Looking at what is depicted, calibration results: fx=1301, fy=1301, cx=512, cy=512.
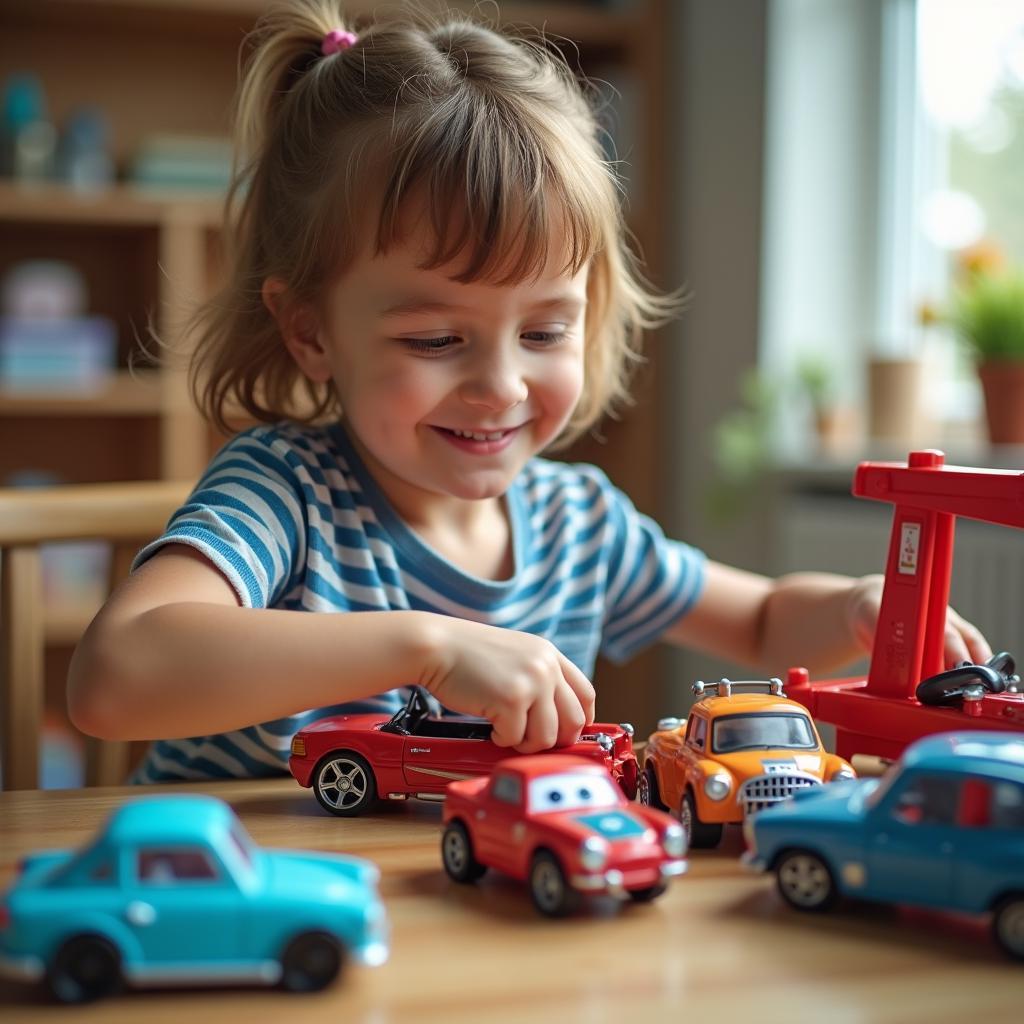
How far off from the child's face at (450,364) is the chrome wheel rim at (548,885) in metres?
0.44

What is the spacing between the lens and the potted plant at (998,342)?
198cm

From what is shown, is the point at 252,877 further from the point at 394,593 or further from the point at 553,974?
the point at 394,593

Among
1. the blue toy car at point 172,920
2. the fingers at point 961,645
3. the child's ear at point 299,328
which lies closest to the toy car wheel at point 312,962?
the blue toy car at point 172,920

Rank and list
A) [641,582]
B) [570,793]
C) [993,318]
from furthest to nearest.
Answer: [993,318] < [641,582] < [570,793]

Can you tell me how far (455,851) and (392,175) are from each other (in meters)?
0.50

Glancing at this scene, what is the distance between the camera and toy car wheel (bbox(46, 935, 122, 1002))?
1.49 feet

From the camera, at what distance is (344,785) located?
0.73m

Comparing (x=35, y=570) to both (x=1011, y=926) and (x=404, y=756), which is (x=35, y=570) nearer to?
(x=404, y=756)

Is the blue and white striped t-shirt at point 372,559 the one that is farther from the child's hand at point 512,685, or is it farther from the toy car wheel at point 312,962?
the toy car wheel at point 312,962

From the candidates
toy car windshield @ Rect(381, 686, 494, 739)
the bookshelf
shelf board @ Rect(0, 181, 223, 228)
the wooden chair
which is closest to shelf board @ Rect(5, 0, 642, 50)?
the bookshelf

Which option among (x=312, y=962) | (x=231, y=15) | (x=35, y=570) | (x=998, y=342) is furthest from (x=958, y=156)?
(x=312, y=962)

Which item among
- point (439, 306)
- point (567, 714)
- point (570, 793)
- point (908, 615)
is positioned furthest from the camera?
point (439, 306)

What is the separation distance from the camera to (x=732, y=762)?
648 millimetres

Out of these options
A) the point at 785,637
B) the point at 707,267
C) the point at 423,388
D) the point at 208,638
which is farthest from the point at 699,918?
the point at 707,267
